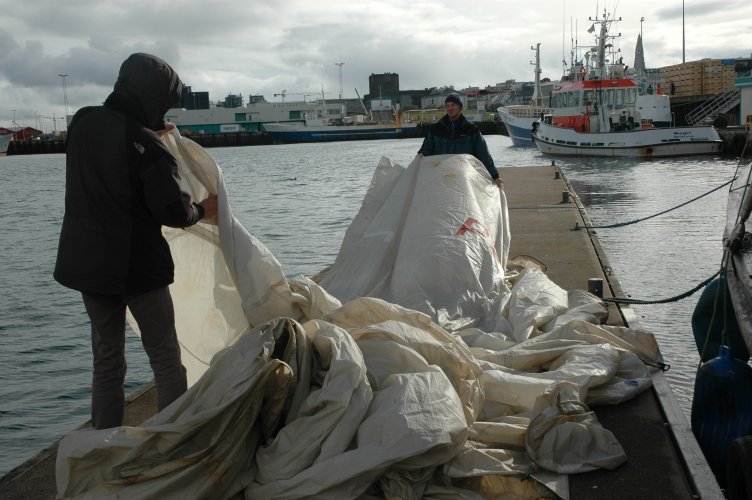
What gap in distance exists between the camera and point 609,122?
34250 millimetres

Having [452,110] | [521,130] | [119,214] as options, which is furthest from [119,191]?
[521,130]

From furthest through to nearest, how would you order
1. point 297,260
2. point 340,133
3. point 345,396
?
point 340,133 → point 297,260 → point 345,396

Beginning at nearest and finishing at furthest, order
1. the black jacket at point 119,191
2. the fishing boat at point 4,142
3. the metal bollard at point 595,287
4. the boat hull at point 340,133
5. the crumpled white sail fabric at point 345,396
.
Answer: the crumpled white sail fabric at point 345,396
the black jacket at point 119,191
the metal bollard at point 595,287
the boat hull at point 340,133
the fishing boat at point 4,142

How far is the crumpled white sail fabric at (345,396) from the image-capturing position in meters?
3.05

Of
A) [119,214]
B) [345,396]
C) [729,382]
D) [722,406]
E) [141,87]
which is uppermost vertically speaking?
[141,87]

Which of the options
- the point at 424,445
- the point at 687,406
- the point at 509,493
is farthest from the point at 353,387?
the point at 687,406

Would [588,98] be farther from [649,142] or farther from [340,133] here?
[340,133]

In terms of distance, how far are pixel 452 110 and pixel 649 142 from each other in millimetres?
26319

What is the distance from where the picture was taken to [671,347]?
700 cm

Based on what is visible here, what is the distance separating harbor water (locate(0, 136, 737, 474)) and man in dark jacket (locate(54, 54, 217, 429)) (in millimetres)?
2780

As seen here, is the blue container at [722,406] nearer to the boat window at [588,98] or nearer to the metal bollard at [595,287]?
the metal bollard at [595,287]

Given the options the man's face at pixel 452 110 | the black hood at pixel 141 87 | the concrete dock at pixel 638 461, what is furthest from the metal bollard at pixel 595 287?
the black hood at pixel 141 87

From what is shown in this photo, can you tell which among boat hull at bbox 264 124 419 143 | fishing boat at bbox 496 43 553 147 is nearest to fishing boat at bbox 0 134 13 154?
boat hull at bbox 264 124 419 143

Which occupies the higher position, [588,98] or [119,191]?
[588,98]
